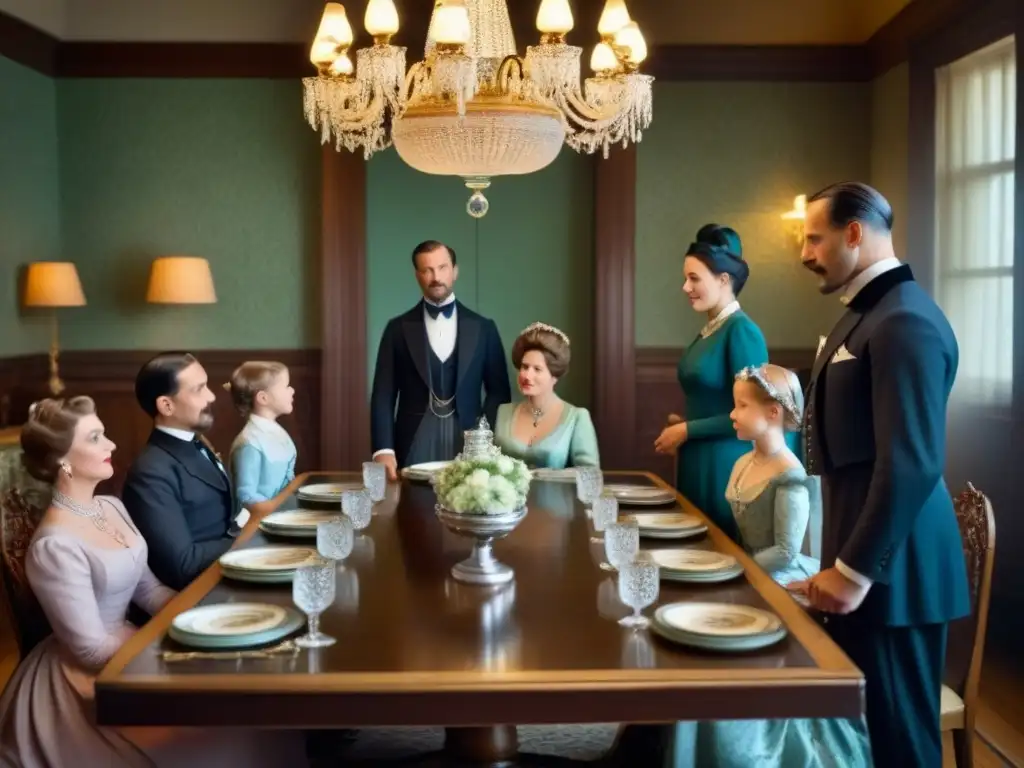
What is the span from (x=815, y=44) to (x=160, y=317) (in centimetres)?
357

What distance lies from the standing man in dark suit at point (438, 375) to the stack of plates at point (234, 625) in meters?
1.99

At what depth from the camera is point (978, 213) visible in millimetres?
4367

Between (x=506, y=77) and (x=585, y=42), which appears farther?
(x=585, y=42)

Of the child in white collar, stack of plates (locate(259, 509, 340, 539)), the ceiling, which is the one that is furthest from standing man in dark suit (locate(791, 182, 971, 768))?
the ceiling

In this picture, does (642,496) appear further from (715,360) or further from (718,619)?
(718,619)

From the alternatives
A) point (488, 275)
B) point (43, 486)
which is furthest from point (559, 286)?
point (43, 486)

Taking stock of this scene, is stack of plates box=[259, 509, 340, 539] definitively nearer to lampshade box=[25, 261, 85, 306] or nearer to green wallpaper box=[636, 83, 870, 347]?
lampshade box=[25, 261, 85, 306]

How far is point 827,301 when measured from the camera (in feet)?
18.7

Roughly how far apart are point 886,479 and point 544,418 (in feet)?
5.82

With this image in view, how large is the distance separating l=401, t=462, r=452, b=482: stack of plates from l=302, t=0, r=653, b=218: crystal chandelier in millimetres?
887

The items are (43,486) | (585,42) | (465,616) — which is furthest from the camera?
(585,42)

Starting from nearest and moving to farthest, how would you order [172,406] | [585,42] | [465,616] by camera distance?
[465,616] < [172,406] < [585,42]

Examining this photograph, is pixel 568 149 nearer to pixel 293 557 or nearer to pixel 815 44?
pixel 815 44

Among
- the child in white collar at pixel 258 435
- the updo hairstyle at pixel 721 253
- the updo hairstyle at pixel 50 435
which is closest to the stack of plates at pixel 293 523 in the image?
the child in white collar at pixel 258 435
